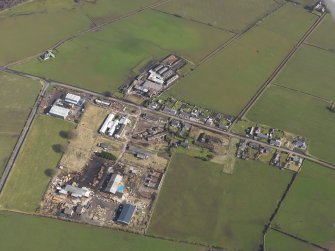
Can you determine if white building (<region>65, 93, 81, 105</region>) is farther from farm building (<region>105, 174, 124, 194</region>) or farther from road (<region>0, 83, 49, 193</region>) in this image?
farm building (<region>105, 174, 124, 194</region>)

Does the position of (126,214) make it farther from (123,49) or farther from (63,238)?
(123,49)

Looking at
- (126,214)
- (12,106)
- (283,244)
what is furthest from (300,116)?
(12,106)

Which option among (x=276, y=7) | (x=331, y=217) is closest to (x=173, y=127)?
(x=331, y=217)

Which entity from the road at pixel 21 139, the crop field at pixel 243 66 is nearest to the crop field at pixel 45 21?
the road at pixel 21 139

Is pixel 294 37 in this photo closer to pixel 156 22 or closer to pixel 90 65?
pixel 156 22

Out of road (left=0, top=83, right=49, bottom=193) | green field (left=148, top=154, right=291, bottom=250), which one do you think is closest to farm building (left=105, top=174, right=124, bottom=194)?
green field (left=148, top=154, right=291, bottom=250)

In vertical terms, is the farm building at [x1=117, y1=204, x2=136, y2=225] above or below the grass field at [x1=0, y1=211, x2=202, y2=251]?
above

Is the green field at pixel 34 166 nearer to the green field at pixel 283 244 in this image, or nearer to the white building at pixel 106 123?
the white building at pixel 106 123
